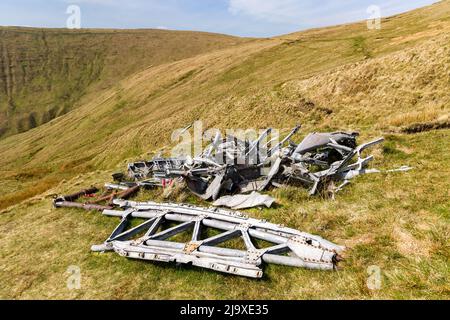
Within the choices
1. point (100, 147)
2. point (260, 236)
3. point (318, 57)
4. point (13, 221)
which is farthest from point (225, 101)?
point (260, 236)

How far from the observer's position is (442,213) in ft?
29.0

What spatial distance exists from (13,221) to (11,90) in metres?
171

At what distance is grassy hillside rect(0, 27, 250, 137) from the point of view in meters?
147

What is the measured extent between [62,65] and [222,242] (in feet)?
647

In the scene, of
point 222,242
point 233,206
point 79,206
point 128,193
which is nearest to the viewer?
point 222,242

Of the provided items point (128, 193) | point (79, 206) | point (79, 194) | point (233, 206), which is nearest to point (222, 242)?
point (233, 206)

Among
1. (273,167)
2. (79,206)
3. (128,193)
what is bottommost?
(79,206)

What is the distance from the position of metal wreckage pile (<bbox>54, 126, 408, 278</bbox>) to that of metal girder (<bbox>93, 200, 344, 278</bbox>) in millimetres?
25

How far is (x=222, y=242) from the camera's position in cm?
1011

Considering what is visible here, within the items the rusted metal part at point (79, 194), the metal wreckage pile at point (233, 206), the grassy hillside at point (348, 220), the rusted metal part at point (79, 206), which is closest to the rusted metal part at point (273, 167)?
the metal wreckage pile at point (233, 206)

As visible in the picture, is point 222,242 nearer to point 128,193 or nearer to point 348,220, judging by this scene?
point 348,220

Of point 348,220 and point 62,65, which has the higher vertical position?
point 62,65

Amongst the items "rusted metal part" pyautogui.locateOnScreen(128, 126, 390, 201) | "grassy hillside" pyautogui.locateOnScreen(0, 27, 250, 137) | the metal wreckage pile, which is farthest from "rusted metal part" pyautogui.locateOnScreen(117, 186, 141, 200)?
"grassy hillside" pyautogui.locateOnScreen(0, 27, 250, 137)
